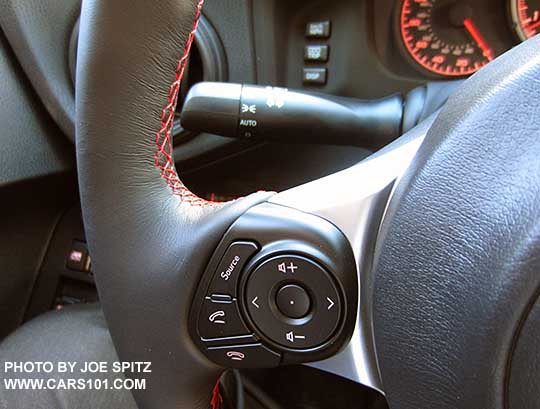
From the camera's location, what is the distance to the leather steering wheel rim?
47 centimetres

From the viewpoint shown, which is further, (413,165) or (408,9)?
(408,9)

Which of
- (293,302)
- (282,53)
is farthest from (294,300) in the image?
(282,53)

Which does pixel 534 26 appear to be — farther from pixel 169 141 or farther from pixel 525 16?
pixel 169 141

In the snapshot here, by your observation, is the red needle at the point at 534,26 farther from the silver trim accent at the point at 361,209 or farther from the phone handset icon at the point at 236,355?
the phone handset icon at the point at 236,355

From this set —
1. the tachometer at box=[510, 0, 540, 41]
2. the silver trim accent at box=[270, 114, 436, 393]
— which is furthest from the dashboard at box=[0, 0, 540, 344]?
the silver trim accent at box=[270, 114, 436, 393]

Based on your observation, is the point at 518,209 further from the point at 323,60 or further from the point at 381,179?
the point at 323,60

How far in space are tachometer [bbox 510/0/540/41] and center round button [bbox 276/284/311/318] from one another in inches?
22.0

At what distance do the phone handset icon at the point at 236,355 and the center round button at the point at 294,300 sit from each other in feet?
0.17

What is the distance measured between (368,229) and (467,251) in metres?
0.12

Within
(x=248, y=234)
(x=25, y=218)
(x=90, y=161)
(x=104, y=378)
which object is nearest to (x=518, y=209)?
(x=248, y=234)

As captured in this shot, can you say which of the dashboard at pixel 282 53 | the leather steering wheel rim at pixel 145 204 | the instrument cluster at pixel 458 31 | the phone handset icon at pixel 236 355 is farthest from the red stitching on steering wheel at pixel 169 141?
the instrument cluster at pixel 458 31

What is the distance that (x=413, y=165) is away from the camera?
47 cm

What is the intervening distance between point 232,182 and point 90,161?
57 cm

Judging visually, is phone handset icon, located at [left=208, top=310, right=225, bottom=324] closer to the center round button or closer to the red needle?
the center round button
